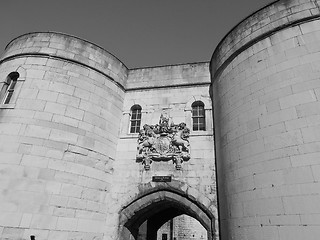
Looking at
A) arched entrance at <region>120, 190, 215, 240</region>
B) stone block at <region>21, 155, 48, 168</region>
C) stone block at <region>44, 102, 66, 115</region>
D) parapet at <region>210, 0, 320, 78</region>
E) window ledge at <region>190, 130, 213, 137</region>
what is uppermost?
parapet at <region>210, 0, 320, 78</region>

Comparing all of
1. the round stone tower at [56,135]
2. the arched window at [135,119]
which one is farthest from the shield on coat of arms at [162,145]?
the round stone tower at [56,135]

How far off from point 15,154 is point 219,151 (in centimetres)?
655

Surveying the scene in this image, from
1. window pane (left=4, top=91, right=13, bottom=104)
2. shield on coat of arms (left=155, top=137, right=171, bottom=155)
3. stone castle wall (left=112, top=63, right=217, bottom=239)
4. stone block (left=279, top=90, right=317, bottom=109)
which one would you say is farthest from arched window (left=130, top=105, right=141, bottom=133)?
stone block (left=279, top=90, right=317, bottom=109)

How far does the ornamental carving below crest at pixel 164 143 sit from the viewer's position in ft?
27.4

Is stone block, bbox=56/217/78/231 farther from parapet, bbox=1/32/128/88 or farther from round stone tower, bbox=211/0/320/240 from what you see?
parapet, bbox=1/32/128/88

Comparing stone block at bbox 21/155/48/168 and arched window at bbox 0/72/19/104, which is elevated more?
arched window at bbox 0/72/19/104

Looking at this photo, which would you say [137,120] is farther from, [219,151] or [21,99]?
[21,99]

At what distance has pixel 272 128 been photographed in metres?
6.14

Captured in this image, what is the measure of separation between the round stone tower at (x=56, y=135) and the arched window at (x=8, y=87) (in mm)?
32

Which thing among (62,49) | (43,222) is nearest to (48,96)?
(62,49)

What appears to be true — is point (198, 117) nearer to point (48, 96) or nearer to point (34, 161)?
point (48, 96)

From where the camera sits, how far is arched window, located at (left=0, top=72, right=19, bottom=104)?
8.02 metres

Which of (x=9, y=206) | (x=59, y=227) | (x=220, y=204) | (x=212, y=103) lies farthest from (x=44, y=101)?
(x=220, y=204)

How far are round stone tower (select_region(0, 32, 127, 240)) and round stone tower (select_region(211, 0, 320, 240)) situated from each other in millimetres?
4381
